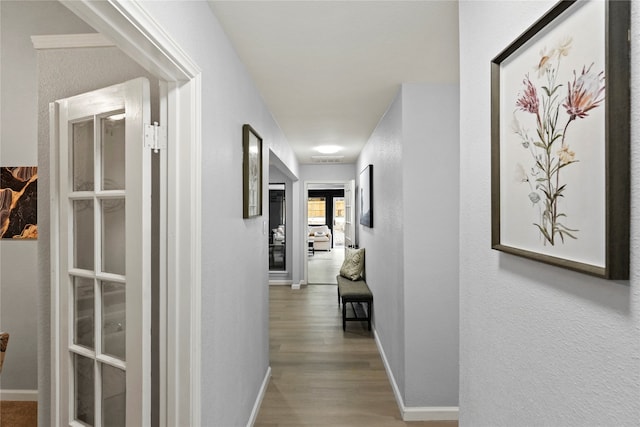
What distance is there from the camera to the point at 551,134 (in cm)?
81

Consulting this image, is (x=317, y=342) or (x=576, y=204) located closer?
(x=576, y=204)

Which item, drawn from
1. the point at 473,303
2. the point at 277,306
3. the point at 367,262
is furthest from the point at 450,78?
the point at 277,306

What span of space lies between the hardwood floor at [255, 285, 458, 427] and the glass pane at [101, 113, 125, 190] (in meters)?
1.99

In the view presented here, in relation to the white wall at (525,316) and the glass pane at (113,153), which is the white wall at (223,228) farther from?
the white wall at (525,316)

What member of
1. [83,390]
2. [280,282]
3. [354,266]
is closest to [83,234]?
[83,390]

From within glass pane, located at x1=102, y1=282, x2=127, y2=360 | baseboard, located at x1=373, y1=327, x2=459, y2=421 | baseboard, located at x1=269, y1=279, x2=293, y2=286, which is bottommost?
baseboard, located at x1=373, y1=327, x2=459, y2=421

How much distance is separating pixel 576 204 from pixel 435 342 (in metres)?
2.18

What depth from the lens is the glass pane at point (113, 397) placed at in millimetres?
1579

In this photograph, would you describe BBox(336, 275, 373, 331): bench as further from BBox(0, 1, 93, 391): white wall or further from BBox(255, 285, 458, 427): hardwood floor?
BBox(0, 1, 93, 391): white wall

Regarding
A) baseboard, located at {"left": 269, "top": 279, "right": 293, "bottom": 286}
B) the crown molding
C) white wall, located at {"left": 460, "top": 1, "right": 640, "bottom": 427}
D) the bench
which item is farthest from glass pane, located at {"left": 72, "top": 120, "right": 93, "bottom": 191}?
baseboard, located at {"left": 269, "top": 279, "right": 293, "bottom": 286}

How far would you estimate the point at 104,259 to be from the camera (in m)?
1.58

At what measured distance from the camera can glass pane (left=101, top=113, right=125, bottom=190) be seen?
1.56 meters

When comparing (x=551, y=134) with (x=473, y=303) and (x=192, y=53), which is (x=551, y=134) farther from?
(x=192, y=53)

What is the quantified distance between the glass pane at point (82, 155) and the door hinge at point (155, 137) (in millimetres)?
428
